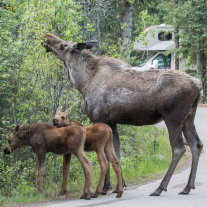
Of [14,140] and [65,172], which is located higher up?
[14,140]

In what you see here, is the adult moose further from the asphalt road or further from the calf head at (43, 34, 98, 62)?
the asphalt road

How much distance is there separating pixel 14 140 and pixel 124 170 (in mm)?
3037

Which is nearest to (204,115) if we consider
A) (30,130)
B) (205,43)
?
(205,43)

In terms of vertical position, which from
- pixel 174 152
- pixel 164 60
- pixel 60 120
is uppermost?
pixel 60 120

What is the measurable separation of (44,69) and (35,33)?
2.48ft

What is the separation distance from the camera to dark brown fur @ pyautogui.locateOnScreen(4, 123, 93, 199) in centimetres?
944

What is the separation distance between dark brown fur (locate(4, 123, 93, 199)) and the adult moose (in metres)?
0.98

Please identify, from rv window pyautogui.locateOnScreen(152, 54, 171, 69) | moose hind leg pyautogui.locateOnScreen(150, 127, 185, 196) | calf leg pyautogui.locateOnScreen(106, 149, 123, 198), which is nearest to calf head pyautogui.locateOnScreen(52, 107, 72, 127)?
calf leg pyautogui.locateOnScreen(106, 149, 123, 198)

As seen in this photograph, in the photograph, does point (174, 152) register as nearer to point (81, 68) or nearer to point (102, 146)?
point (102, 146)

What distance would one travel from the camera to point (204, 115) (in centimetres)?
2814

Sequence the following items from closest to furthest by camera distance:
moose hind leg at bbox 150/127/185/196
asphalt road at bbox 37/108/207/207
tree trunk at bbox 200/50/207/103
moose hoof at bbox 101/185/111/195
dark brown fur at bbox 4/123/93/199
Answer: asphalt road at bbox 37/108/207/207 < dark brown fur at bbox 4/123/93/199 < moose hind leg at bbox 150/127/185/196 < moose hoof at bbox 101/185/111/195 < tree trunk at bbox 200/50/207/103

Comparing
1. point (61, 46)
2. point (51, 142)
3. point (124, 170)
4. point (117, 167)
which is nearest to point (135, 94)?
point (117, 167)

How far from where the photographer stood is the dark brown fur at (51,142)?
9438mm

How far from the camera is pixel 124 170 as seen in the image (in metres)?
12.3
